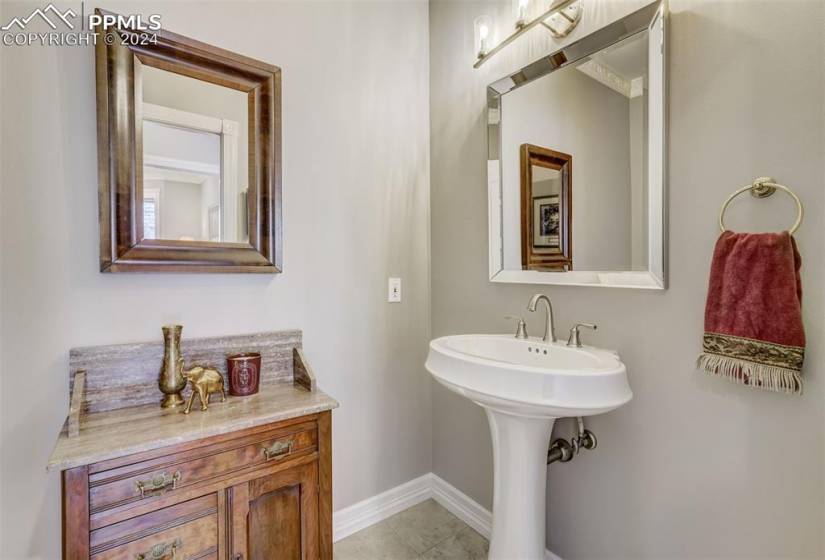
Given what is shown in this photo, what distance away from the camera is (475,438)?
1.74 meters

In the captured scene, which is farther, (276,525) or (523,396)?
(276,525)

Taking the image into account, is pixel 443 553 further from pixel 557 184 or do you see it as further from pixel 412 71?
pixel 412 71

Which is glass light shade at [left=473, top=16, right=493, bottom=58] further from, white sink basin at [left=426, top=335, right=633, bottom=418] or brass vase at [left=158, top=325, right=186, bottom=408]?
brass vase at [left=158, top=325, right=186, bottom=408]

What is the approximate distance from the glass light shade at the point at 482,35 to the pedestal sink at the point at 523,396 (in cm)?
117

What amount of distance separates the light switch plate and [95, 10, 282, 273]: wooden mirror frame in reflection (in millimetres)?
550

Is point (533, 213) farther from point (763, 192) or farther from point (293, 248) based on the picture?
point (293, 248)

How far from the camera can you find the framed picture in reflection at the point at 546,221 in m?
1.42

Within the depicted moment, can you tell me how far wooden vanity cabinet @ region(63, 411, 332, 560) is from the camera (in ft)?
2.92

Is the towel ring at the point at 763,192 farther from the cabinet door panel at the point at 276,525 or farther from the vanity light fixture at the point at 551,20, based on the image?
the cabinet door panel at the point at 276,525

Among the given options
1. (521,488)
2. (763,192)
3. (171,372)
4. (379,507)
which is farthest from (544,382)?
(379,507)

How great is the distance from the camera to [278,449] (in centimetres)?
113

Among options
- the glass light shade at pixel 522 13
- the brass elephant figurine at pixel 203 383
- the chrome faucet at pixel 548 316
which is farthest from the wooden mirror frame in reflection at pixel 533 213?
the brass elephant figurine at pixel 203 383

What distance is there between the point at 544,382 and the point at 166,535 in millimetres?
1040

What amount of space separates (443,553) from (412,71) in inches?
86.9
